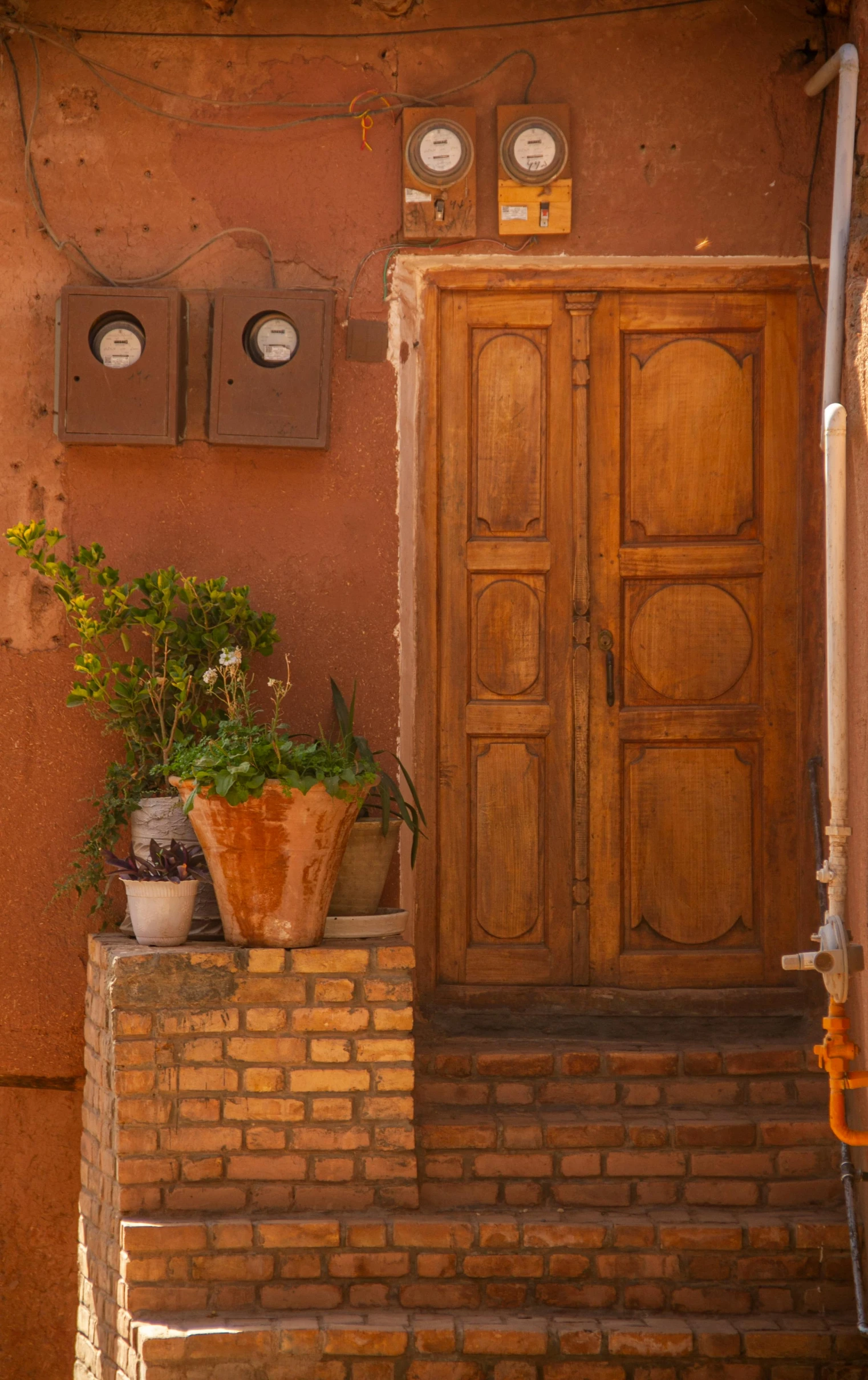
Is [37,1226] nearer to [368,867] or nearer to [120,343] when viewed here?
[368,867]

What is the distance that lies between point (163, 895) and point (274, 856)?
14.7 inches

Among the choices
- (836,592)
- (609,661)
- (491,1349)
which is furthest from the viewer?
(609,661)

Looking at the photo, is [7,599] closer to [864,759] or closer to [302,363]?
[302,363]

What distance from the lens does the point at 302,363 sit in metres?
4.27

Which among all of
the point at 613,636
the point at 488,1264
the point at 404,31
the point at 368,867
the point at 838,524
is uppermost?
the point at 404,31

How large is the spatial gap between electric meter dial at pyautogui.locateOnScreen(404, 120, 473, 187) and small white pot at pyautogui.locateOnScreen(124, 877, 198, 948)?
2.26m

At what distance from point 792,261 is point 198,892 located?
2.66m

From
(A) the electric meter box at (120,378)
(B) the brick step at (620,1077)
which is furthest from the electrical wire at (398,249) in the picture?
(B) the brick step at (620,1077)

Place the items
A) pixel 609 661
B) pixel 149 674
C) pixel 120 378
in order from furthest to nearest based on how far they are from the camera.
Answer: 1. pixel 609 661
2. pixel 120 378
3. pixel 149 674

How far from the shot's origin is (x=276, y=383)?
427 centimetres

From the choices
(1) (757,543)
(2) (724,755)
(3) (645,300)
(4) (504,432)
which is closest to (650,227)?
(3) (645,300)

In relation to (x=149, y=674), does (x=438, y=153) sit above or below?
above

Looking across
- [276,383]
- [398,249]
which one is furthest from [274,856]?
[398,249]

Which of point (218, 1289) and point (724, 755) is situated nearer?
point (218, 1289)
